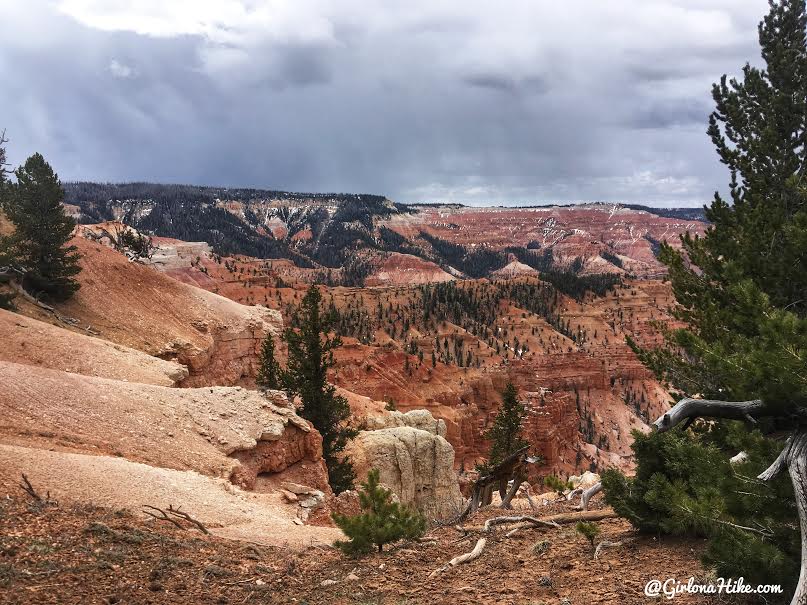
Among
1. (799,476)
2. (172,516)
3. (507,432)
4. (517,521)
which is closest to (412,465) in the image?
(507,432)

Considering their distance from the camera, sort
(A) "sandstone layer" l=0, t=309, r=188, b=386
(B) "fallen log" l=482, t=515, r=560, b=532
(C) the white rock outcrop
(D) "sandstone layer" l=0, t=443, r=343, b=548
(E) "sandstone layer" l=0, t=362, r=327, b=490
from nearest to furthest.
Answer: (B) "fallen log" l=482, t=515, r=560, b=532 → (D) "sandstone layer" l=0, t=443, r=343, b=548 → (E) "sandstone layer" l=0, t=362, r=327, b=490 → (A) "sandstone layer" l=0, t=309, r=188, b=386 → (C) the white rock outcrop

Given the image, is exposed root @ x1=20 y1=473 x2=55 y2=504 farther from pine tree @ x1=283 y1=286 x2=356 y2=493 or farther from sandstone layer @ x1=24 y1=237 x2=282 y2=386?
sandstone layer @ x1=24 y1=237 x2=282 y2=386

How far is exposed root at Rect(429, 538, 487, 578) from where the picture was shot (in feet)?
25.0

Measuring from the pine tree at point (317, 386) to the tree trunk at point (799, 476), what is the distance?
20.0 metres

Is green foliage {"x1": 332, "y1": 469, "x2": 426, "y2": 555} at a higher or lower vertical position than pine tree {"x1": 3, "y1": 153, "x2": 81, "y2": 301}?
lower

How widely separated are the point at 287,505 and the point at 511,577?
10037 mm

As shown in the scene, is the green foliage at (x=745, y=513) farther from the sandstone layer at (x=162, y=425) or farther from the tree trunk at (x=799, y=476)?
the sandstone layer at (x=162, y=425)

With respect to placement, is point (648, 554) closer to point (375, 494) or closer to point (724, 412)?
point (724, 412)

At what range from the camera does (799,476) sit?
169 inches

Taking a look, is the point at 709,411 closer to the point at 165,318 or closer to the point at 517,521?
the point at 517,521

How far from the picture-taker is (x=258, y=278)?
95688 mm

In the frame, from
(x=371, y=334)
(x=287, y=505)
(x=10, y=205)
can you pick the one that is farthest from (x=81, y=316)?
(x=371, y=334)

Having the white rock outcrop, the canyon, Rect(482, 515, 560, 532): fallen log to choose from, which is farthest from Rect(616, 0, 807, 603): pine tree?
the white rock outcrop

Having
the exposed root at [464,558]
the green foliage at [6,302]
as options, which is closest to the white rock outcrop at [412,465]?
the green foliage at [6,302]
